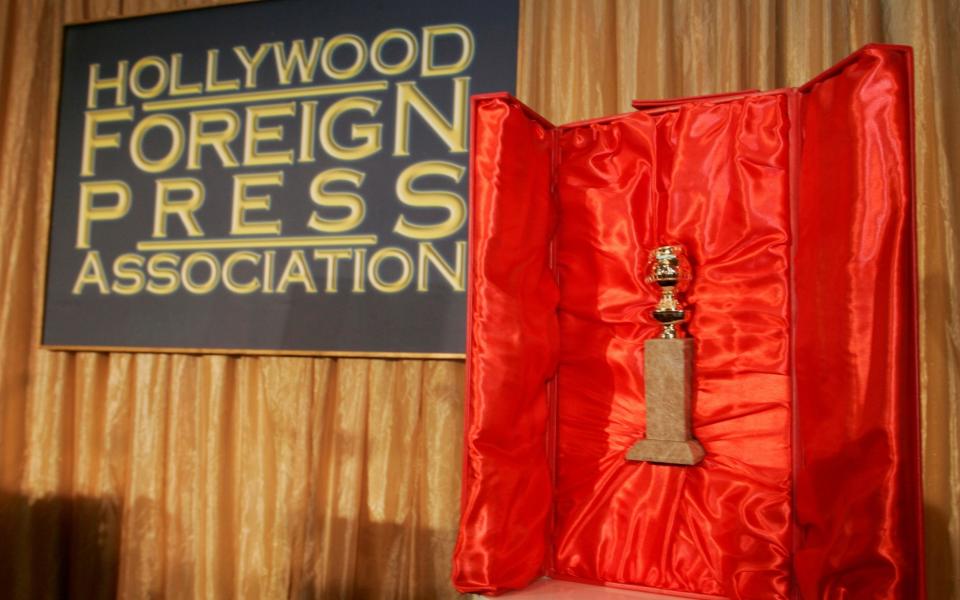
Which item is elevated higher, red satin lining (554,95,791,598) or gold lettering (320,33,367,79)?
gold lettering (320,33,367,79)

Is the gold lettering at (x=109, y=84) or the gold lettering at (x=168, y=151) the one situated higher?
the gold lettering at (x=109, y=84)

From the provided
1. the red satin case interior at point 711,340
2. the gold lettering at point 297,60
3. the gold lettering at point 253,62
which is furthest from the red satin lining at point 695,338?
the gold lettering at point 253,62

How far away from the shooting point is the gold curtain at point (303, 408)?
3.78 feet

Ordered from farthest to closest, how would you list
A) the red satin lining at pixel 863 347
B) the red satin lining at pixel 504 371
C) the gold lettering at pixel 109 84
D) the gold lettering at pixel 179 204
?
the gold lettering at pixel 109 84, the gold lettering at pixel 179 204, the red satin lining at pixel 504 371, the red satin lining at pixel 863 347

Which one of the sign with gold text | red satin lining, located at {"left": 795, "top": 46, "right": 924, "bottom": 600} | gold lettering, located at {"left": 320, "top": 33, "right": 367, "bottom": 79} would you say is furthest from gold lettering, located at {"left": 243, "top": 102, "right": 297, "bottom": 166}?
red satin lining, located at {"left": 795, "top": 46, "right": 924, "bottom": 600}

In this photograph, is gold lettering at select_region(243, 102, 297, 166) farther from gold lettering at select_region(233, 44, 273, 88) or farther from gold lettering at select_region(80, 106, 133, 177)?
gold lettering at select_region(80, 106, 133, 177)

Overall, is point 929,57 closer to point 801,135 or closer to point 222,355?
point 801,135

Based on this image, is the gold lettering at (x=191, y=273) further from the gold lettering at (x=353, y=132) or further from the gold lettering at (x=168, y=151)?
the gold lettering at (x=353, y=132)

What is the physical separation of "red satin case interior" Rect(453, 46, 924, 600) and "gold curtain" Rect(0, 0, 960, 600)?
0.35 meters

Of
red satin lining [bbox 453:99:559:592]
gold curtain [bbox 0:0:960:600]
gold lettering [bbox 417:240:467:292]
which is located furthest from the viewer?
gold lettering [bbox 417:240:467:292]

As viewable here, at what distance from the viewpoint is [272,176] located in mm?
1542

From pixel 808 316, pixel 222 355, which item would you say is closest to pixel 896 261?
pixel 808 316

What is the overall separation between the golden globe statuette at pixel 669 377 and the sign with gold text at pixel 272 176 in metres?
0.48

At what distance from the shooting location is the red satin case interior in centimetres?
76
